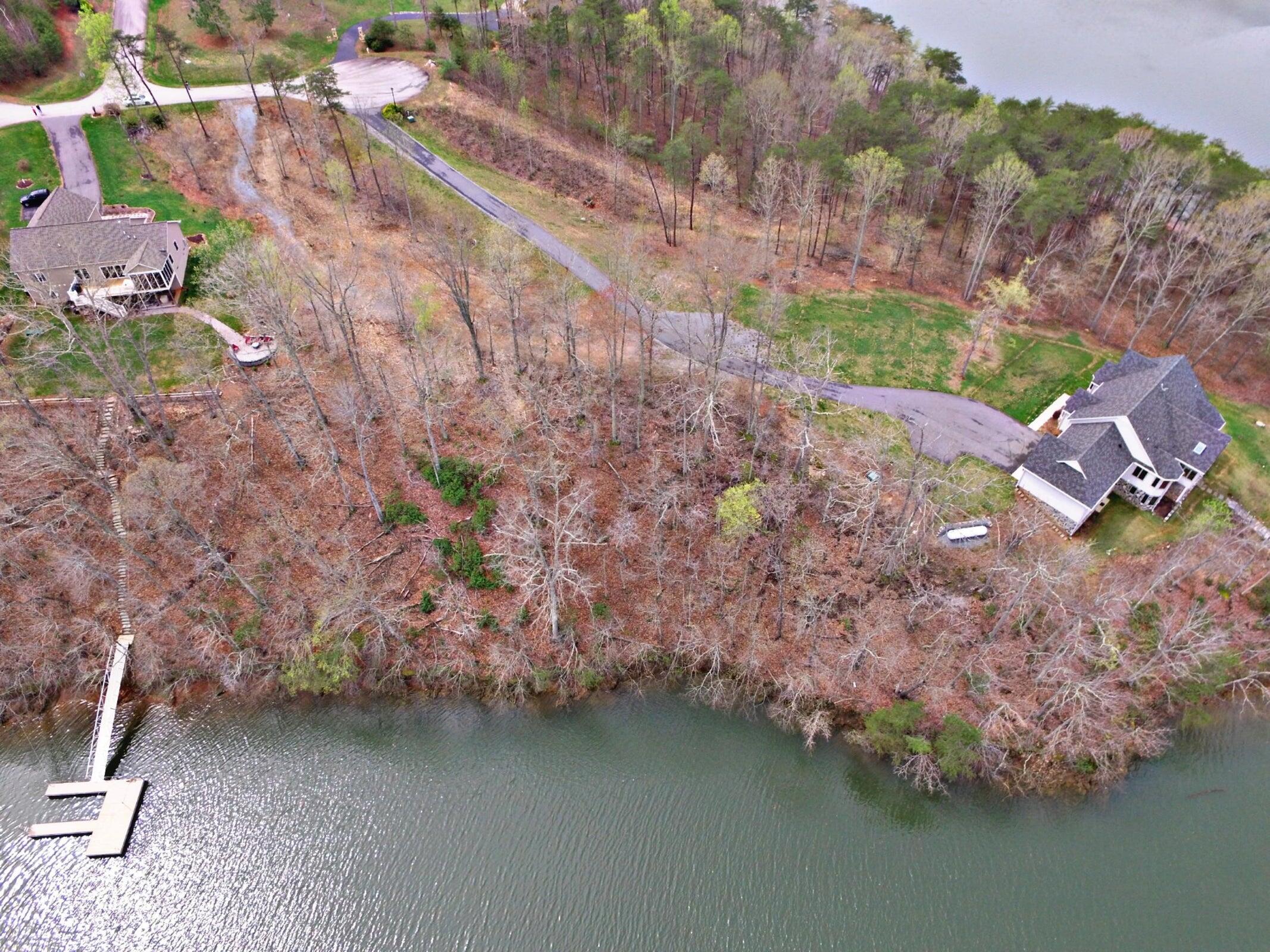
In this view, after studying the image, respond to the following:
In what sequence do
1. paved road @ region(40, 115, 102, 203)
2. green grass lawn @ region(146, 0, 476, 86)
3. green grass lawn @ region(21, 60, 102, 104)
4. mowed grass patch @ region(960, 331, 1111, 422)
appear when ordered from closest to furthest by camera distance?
mowed grass patch @ region(960, 331, 1111, 422)
paved road @ region(40, 115, 102, 203)
green grass lawn @ region(21, 60, 102, 104)
green grass lawn @ region(146, 0, 476, 86)

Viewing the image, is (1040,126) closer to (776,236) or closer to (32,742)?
(776,236)

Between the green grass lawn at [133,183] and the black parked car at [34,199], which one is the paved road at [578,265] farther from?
the black parked car at [34,199]

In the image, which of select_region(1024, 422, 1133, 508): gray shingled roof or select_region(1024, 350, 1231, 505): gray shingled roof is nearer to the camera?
select_region(1024, 422, 1133, 508): gray shingled roof

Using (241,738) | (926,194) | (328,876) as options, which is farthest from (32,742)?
(926,194)

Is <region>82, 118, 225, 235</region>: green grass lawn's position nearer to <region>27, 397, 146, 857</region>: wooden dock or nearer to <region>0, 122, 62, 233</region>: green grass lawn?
<region>0, 122, 62, 233</region>: green grass lawn

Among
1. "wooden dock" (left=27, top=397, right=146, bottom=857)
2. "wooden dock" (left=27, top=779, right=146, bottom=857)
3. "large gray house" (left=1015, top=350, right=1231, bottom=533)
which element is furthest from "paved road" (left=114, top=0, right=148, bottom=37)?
"large gray house" (left=1015, top=350, right=1231, bottom=533)

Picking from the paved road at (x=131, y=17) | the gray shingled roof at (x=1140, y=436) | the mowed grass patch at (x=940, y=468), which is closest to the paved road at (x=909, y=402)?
the mowed grass patch at (x=940, y=468)
